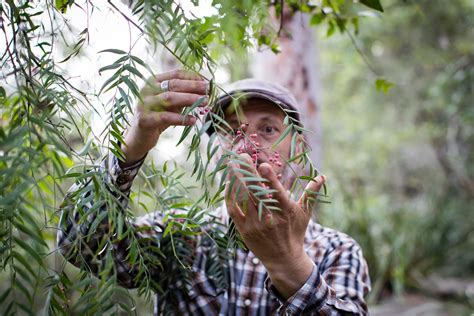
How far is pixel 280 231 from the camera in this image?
42.3 inches

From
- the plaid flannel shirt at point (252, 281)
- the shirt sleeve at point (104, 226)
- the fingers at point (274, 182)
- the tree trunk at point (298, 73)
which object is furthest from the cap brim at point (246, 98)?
the tree trunk at point (298, 73)

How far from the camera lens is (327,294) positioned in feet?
3.91

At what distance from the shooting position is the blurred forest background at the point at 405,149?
207 inches

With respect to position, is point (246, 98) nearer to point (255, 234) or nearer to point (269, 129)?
point (269, 129)

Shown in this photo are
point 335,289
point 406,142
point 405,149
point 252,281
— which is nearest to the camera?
point 335,289

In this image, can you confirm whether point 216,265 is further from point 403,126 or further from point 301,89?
point 403,126

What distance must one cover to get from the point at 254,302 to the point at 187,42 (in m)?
0.92

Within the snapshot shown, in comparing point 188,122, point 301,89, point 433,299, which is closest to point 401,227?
point 433,299

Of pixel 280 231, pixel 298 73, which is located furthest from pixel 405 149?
pixel 280 231

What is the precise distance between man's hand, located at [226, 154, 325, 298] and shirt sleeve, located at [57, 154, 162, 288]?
0.19 m

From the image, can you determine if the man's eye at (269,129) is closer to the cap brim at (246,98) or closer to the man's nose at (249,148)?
the cap brim at (246,98)

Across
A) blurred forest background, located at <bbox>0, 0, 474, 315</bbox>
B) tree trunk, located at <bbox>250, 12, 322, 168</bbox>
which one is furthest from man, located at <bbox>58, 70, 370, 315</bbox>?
tree trunk, located at <bbox>250, 12, 322, 168</bbox>

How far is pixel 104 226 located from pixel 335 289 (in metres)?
0.67

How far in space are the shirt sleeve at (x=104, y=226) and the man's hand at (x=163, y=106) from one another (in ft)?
0.24
